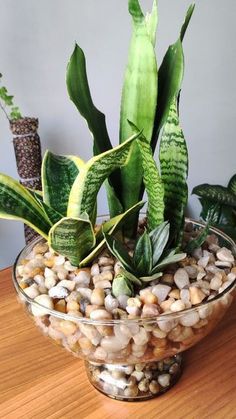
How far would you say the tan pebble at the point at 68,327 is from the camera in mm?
440

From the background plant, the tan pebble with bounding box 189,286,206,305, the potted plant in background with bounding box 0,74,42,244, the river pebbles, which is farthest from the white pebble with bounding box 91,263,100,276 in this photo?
the background plant

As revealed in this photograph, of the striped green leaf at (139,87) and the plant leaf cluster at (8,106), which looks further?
the plant leaf cluster at (8,106)

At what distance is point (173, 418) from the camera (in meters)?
0.48

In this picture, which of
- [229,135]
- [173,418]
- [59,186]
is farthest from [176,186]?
[229,135]

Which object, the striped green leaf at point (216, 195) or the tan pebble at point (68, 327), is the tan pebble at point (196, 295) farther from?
the striped green leaf at point (216, 195)

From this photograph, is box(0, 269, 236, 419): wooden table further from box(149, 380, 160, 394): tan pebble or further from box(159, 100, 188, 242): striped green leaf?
box(159, 100, 188, 242): striped green leaf

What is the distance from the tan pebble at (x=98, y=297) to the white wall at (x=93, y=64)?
0.92m

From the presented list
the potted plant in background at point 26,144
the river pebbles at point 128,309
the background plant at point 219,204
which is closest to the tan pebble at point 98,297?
the river pebbles at point 128,309

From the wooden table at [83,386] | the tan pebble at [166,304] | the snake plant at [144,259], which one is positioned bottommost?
the wooden table at [83,386]

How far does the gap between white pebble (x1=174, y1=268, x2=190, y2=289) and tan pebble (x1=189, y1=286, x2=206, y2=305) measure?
2 centimetres

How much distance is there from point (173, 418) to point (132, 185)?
0.82 feet

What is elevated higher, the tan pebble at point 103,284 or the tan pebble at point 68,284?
the tan pebble at point 103,284

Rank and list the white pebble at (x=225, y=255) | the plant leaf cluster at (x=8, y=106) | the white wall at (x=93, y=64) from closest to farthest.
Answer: the white pebble at (x=225, y=255)
the plant leaf cluster at (x=8, y=106)
the white wall at (x=93, y=64)

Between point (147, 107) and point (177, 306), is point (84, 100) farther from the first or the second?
point (177, 306)
